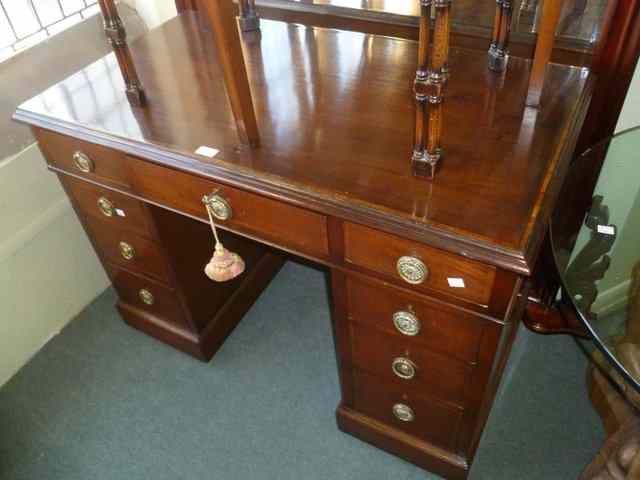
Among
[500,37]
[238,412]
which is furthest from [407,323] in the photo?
[238,412]

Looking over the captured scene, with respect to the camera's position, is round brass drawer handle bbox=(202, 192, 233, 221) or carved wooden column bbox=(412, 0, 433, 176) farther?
round brass drawer handle bbox=(202, 192, 233, 221)

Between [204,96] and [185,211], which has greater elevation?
[204,96]

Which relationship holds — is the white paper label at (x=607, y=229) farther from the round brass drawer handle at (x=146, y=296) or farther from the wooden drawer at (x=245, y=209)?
the round brass drawer handle at (x=146, y=296)

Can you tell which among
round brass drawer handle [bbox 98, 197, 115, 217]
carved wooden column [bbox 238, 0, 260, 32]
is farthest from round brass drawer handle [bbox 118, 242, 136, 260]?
carved wooden column [bbox 238, 0, 260, 32]

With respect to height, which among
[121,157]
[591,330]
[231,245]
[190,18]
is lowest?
[231,245]

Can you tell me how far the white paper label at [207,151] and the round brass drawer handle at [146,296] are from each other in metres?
0.70

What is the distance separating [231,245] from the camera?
177cm

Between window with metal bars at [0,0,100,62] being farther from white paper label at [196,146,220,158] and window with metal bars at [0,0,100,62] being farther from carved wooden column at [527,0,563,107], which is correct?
carved wooden column at [527,0,563,107]

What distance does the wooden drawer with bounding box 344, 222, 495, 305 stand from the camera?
93 centimetres

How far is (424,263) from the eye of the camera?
3.17 ft

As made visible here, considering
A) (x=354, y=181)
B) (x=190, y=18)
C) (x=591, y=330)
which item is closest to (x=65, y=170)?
(x=190, y=18)

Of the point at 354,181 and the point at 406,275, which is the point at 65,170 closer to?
the point at 354,181

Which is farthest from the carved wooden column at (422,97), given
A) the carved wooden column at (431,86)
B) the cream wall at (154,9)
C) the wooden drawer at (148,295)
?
the cream wall at (154,9)

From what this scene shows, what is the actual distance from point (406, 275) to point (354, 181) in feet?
0.62
